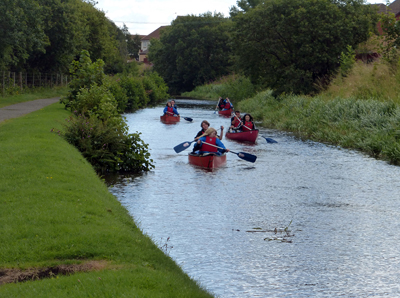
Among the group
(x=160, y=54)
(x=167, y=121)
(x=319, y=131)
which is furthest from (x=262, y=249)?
(x=160, y=54)

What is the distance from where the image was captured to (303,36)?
36.0 m

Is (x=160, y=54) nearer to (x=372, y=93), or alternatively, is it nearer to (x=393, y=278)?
(x=372, y=93)

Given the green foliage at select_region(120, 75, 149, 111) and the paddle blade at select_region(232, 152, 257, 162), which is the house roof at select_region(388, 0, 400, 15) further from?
the paddle blade at select_region(232, 152, 257, 162)

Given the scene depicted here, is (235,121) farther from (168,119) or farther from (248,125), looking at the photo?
(168,119)

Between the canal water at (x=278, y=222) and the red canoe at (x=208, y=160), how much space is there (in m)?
0.30

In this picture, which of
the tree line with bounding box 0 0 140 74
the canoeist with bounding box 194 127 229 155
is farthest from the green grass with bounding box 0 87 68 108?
the canoeist with bounding box 194 127 229 155

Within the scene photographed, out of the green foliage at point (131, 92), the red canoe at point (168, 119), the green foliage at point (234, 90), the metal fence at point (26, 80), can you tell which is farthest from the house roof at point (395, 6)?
the red canoe at point (168, 119)

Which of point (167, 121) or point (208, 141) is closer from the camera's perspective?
point (208, 141)

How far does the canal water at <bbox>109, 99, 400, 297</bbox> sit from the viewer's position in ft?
23.6

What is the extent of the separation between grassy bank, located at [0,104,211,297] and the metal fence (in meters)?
27.8

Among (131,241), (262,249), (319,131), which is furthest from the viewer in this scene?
(319,131)

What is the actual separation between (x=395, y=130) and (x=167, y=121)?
16.0 meters

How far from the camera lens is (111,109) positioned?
58.8 ft

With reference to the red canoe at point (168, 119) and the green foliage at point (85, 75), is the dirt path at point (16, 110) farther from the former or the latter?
the red canoe at point (168, 119)
